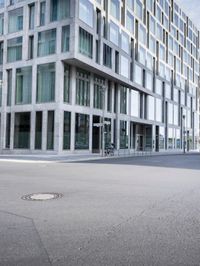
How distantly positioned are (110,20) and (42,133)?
61.3 feet

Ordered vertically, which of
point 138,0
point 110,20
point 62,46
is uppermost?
point 138,0

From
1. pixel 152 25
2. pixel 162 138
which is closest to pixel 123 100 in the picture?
pixel 152 25

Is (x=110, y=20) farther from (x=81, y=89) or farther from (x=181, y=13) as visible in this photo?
(x=181, y=13)

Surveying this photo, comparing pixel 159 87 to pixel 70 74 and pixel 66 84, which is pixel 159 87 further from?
pixel 66 84

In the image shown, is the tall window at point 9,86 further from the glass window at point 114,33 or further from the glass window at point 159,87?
the glass window at point 159,87

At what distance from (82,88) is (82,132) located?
5.24m

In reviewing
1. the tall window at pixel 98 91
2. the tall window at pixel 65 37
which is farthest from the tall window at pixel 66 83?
the tall window at pixel 98 91

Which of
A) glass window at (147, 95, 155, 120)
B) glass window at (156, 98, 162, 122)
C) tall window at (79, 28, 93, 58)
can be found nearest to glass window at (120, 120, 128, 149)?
glass window at (147, 95, 155, 120)

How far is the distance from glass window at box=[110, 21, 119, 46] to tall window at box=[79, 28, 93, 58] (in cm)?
659

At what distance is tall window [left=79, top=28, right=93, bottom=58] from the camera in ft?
126

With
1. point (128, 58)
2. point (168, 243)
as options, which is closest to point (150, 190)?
point (168, 243)

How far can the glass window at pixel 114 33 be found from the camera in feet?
153

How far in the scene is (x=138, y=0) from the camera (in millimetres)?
57312

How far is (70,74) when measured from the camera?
39.5m
